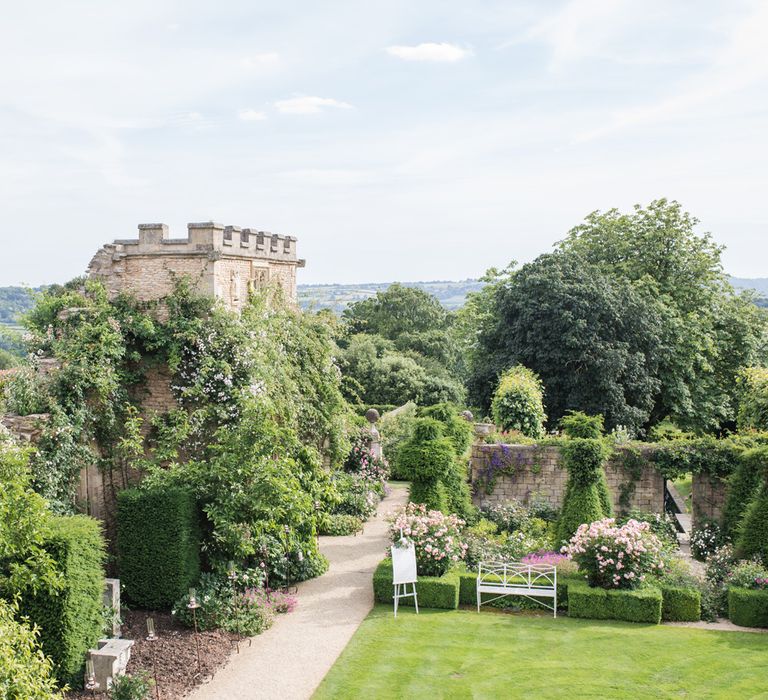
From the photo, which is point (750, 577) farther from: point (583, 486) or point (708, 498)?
point (708, 498)

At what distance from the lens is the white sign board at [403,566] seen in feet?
42.4

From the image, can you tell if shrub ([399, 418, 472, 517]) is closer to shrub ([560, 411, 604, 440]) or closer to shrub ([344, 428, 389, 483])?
shrub ([560, 411, 604, 440])

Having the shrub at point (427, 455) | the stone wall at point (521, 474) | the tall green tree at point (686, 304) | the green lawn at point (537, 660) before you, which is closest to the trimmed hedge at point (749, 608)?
the green lawn at point (537, 660)

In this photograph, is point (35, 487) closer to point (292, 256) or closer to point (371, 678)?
point (371, 678)

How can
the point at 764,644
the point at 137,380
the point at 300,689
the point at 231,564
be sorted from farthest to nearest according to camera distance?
1. the point at 137,380
2. the point at 231,564
3. the point at 764,644
4. the point at 300,689

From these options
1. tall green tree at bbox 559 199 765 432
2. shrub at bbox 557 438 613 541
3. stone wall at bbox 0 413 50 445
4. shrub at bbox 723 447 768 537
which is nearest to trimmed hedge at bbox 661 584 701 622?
shrub at bbox 557 438 613 541

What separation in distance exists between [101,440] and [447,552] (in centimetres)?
641

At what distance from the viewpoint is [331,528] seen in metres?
17.8

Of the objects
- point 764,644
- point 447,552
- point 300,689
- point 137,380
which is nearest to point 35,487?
point 137,380

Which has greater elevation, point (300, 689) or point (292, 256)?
point (292, 256)

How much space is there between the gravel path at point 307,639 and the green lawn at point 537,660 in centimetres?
32

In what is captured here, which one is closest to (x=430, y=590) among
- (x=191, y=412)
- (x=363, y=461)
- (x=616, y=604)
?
(x=616, y=604)

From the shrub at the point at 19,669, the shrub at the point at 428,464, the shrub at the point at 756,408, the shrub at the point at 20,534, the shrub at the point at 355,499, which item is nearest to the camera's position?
the shrub at the point at 19,669

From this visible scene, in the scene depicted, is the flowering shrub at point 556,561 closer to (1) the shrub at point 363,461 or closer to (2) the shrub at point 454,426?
(2) the shrub at point 454,426
